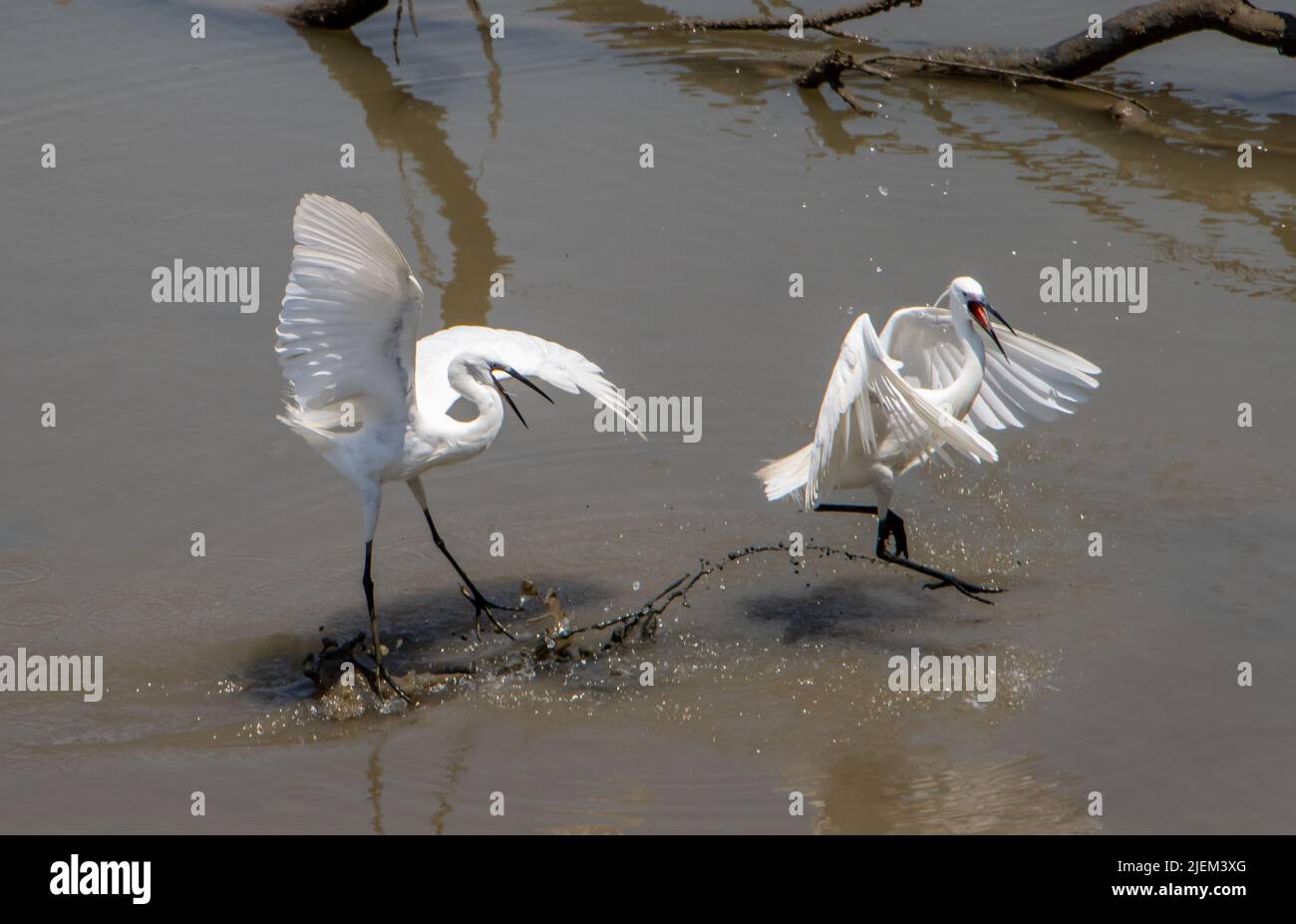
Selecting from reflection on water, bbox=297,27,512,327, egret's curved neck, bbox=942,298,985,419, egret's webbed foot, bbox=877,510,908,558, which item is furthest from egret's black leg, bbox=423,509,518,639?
reflection on water, bbox=297,27,512,327

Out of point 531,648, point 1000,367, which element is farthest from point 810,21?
point 531,648

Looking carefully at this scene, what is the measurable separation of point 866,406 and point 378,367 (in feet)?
6.85

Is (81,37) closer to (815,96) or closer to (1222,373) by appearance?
(815,96)

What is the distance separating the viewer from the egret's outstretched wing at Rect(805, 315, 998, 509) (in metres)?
6.09

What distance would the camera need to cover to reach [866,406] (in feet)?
21.1

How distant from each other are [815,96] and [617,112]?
1.81m

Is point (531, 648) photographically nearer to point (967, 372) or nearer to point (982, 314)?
point (967, 372)

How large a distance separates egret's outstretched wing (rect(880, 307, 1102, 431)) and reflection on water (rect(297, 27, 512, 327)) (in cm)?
324

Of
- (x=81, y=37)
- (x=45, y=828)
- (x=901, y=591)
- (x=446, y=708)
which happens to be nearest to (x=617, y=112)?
(x=81, y=37)

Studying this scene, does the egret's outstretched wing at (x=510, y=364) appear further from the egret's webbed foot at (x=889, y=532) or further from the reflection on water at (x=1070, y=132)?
the reflection on water at (x=1070, y=132)

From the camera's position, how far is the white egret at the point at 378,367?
19.0 ft

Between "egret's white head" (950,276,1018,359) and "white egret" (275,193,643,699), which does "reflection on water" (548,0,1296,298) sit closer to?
"egret's white head" (950,276,1018,359)

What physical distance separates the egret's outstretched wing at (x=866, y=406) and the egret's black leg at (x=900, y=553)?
0.79 m

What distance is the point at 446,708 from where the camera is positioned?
653 cm
